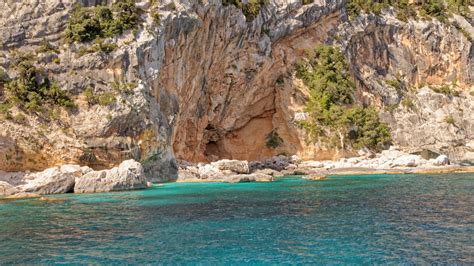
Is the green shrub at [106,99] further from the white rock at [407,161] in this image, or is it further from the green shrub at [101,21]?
the white rock at [407,161]

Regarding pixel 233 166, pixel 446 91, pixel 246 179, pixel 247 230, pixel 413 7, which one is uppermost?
pixel 413 7

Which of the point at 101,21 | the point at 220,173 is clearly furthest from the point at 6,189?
the point at 220,173

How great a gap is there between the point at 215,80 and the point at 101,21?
1583 cm

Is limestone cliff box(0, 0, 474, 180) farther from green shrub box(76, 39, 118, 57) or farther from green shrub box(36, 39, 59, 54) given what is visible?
green shrub box(36, 39, 59, 54)

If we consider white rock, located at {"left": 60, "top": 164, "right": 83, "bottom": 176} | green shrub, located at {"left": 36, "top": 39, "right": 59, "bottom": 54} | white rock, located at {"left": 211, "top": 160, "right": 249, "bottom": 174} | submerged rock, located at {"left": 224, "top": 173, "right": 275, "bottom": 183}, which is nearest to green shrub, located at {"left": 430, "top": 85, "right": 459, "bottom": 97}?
white rock, located at {"left": 211, "top": 160, "right": 249, "bottom": 174}

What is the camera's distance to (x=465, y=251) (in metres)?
10.4

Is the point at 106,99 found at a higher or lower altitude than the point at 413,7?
lower

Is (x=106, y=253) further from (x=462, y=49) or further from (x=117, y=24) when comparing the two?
(x=462, y=49)

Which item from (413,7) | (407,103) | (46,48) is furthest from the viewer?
(413,7)

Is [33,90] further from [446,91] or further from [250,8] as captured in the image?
[446,91]

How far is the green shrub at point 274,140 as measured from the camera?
5422cm

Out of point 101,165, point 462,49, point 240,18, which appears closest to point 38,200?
point 101,165

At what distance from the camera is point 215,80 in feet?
164

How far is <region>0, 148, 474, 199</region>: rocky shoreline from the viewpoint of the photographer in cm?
2753
